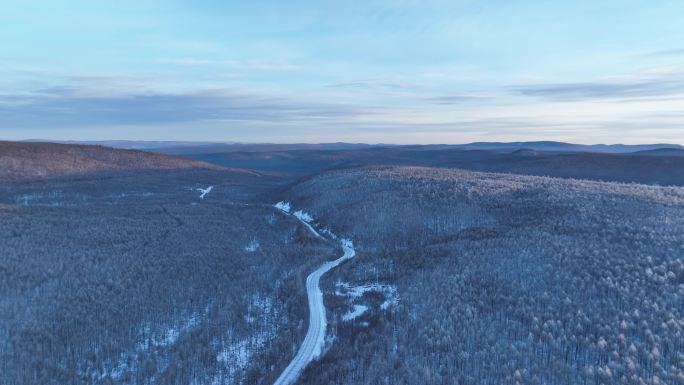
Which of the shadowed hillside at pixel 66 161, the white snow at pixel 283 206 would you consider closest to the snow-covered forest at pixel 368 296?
the white snow at pixel 283 206

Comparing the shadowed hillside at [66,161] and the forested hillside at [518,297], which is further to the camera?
the shadowed hillside at [66,161]

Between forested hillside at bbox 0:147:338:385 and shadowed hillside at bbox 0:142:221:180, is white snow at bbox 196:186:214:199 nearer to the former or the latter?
shadowed hillside at bbox 0:142:221:180

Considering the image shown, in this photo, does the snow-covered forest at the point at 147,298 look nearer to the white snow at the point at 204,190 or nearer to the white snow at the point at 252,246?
the white snow at the point at 252,246

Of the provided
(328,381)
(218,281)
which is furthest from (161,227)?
(328,381)

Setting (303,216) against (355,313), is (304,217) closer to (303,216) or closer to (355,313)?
(303,216)

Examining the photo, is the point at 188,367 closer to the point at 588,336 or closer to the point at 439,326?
the point at 439,326

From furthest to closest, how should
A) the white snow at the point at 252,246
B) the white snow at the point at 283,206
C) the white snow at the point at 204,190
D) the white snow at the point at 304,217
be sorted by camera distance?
the white snow at the point at 204,190 → the white snow at the point at 283,206 → the white snow at the point at 304,217 → the white snow at the point at 252,246

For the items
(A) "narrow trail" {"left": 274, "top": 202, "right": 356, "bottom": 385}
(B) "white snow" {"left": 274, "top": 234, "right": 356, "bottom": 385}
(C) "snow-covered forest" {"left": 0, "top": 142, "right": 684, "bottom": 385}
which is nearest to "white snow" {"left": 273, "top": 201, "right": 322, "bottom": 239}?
(C) "snow-covered forest" {"left": 0, "top": 142, "right": 684, "bottom": 385}
